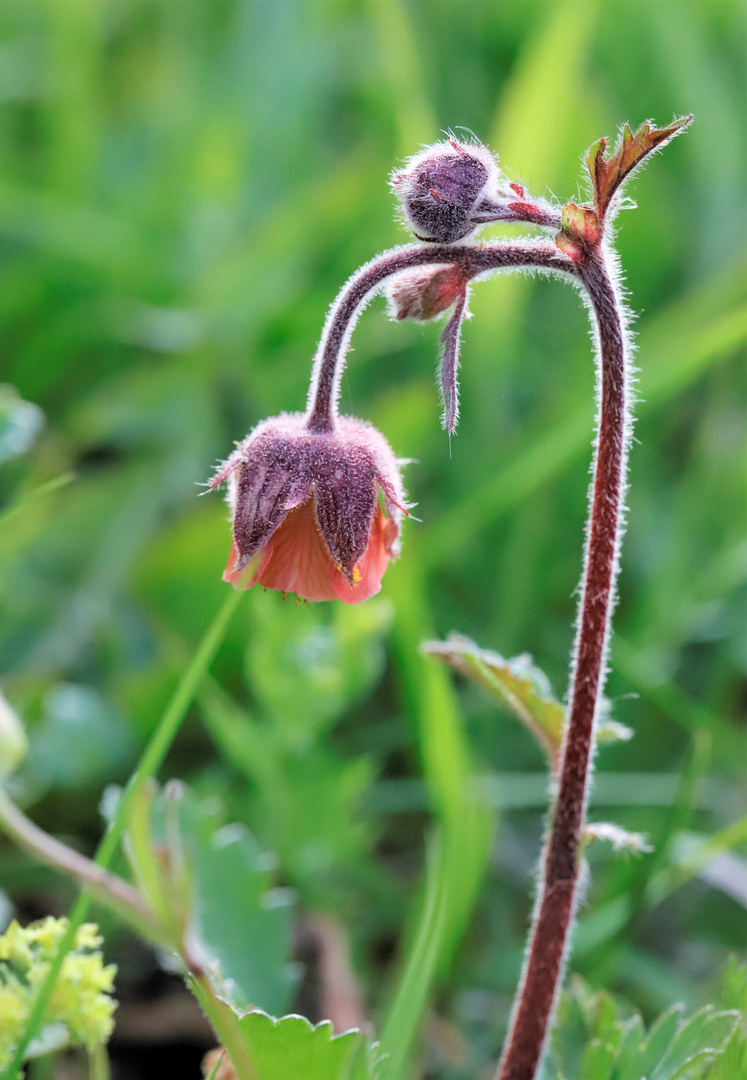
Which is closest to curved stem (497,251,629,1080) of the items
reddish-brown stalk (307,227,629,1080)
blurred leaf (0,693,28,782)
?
reddish-brown stalk (307,227,629,1080)

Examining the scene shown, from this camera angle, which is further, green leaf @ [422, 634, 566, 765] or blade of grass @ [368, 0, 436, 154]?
blade of grass @ [368, 0, 436, 154]

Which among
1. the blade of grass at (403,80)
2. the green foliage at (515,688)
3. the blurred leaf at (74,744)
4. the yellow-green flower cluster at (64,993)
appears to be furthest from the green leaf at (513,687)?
the blade of grass at (403,80)

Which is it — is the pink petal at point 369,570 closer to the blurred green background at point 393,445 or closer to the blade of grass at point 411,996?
the blade of grass at point 411,996

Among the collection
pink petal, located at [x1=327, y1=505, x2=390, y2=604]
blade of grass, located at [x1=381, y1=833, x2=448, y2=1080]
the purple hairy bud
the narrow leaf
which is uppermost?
the purple hairy bud

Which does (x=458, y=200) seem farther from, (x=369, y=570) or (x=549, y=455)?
(x=549, y=455)

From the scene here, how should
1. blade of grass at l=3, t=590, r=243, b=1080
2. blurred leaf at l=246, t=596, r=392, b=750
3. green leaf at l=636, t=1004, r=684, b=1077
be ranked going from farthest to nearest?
blurred leaf at l=246, t=596, r=392, b=750 < green leaf at l=636, t=1004, r=684, b=1077 < blade of grass at l=3, t=590, r=243, b=1080

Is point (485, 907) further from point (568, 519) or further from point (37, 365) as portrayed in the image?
point (37, 365)

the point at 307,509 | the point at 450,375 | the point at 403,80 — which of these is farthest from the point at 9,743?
the point at 403,80

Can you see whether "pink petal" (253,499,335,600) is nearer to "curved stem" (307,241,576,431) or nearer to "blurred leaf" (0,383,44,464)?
"curved stem" (307,241,576,431)
